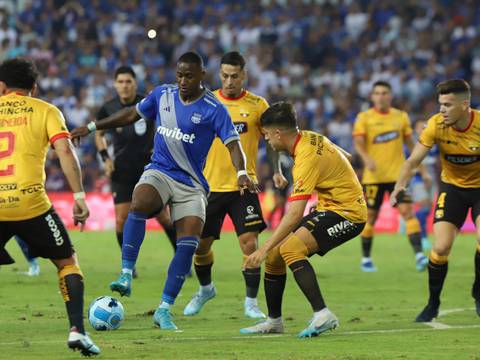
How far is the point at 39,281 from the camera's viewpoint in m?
14.9

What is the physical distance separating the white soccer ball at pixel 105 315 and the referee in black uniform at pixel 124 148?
15.2 ft

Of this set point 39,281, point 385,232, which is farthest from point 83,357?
point 385,232

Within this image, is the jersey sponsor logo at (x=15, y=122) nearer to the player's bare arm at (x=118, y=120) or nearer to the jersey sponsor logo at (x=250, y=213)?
the player's bare arm at (x=118, y=120)

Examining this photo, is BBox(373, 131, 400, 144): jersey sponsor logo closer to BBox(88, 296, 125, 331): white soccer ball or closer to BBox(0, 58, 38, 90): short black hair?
BBox(88, 296, 125, 331): white soccer ball

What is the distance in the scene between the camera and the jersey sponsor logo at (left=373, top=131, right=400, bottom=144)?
59.8ft

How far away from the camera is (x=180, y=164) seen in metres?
10.8

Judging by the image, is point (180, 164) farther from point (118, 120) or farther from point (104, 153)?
point (104, 153)

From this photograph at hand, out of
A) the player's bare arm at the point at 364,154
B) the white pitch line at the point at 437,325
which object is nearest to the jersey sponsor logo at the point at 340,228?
the white pitch line at the point at 437,325

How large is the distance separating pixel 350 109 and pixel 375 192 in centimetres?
1181

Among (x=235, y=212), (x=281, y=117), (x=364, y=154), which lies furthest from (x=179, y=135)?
(x=364, y=154)

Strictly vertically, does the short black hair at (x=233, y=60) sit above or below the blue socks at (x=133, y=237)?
above

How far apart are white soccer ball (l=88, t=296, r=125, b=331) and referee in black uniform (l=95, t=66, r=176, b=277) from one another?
463 centimetres

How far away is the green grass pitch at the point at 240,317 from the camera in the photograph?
9.01 metres

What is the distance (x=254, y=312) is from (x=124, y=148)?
4.36 m
